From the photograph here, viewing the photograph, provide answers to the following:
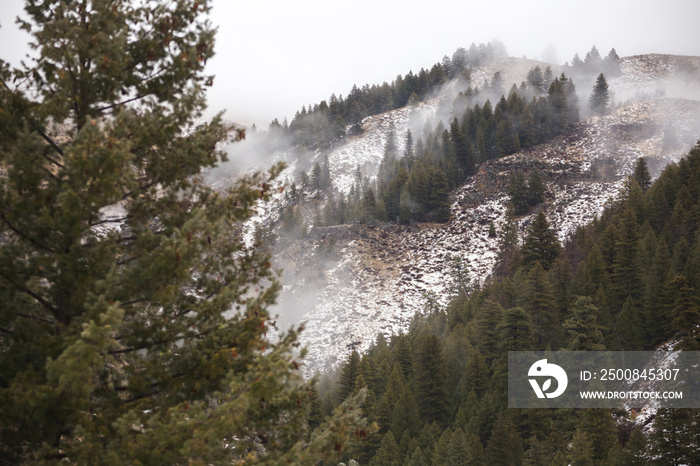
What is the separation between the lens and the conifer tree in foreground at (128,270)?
5.41 meters

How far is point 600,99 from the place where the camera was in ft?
324

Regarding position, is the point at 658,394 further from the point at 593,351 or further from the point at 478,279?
the point at 478,279

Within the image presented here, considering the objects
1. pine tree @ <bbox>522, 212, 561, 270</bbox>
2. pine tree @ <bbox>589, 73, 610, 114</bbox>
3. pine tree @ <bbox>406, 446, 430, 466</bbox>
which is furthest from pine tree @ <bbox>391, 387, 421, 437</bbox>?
pine tree @ <bbox>589, 73, 610, 114</bbox>

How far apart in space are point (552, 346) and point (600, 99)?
8195 cm

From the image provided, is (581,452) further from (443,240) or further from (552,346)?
(443,240)

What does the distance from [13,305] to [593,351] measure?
31012 mm

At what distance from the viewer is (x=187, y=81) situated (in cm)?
746

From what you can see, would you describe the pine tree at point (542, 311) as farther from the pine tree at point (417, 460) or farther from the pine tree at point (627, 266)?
the pine tree at point (417, 460)

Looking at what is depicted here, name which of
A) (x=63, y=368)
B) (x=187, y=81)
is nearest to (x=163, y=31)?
(x=187, y=81)

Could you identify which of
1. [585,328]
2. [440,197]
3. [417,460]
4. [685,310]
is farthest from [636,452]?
[440,197]

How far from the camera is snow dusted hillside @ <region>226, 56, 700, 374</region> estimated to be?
63969 millimetres

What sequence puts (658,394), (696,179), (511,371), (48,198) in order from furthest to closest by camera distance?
(696,179) → (511,371) → (658,394) → (48,198)

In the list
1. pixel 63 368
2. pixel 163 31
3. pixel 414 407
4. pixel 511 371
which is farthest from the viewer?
pixel 414 407

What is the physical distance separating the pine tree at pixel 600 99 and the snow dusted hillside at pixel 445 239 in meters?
3.74
